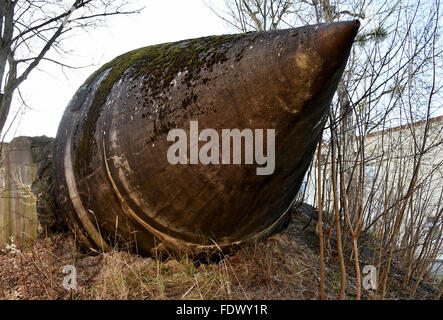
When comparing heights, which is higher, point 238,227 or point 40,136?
point 40,136

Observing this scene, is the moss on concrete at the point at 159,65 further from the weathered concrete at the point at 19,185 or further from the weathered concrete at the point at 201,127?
the weathered concrete at the point at 19,185

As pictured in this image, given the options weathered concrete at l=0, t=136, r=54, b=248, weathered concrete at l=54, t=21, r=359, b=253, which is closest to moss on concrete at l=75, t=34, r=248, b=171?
weathered concrete at l=54, t=21, r=359, b=253

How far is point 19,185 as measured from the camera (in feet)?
11.7

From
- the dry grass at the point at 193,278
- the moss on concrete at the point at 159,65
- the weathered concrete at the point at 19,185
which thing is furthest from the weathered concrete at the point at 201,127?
the weathered concrete at the point at 19,185

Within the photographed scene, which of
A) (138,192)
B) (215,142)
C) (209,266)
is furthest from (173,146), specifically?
(209,266)

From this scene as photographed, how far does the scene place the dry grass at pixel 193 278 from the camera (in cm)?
182

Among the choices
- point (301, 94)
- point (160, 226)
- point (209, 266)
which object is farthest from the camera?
point (209, 266)

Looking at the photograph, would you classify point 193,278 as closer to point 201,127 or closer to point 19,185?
point 201,127

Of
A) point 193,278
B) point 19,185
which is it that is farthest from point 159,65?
point 19,185

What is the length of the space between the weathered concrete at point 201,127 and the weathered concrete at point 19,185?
169 cm

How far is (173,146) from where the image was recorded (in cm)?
166

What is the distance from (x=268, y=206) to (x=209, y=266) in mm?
583
